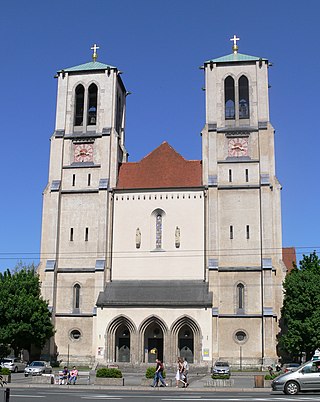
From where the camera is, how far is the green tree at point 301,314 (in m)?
46.0

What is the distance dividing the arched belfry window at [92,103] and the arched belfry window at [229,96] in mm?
13328

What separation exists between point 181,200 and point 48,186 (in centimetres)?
1310

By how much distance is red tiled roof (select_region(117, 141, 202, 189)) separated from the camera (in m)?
54.7

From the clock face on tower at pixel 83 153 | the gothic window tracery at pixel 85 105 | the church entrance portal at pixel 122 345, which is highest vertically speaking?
the gothic window tracery at pixel 85 105

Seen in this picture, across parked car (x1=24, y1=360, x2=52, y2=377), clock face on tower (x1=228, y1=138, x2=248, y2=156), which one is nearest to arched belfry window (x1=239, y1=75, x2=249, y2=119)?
clock face on tower (x1=228, y1=138, x2=248, y2=156)

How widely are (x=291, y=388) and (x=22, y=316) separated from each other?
1120 inches

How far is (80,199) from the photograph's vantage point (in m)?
54.8

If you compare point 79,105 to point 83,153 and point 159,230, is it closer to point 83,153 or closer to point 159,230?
point 83,153

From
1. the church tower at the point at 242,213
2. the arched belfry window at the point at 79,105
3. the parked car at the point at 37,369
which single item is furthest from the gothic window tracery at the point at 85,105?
the parked car at the point at 37,369

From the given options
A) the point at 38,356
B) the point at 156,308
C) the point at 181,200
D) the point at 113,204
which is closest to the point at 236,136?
the point at 181,200

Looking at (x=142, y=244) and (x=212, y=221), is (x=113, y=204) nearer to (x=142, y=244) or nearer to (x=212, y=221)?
(x=142, y=244)

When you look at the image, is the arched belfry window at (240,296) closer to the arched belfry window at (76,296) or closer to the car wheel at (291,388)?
the arched belfry window at (76,296)

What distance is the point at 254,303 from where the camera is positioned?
49844 mm

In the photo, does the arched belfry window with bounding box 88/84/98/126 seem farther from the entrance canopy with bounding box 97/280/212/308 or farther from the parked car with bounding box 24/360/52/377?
the parked car with bounding box 24/360/52/377
